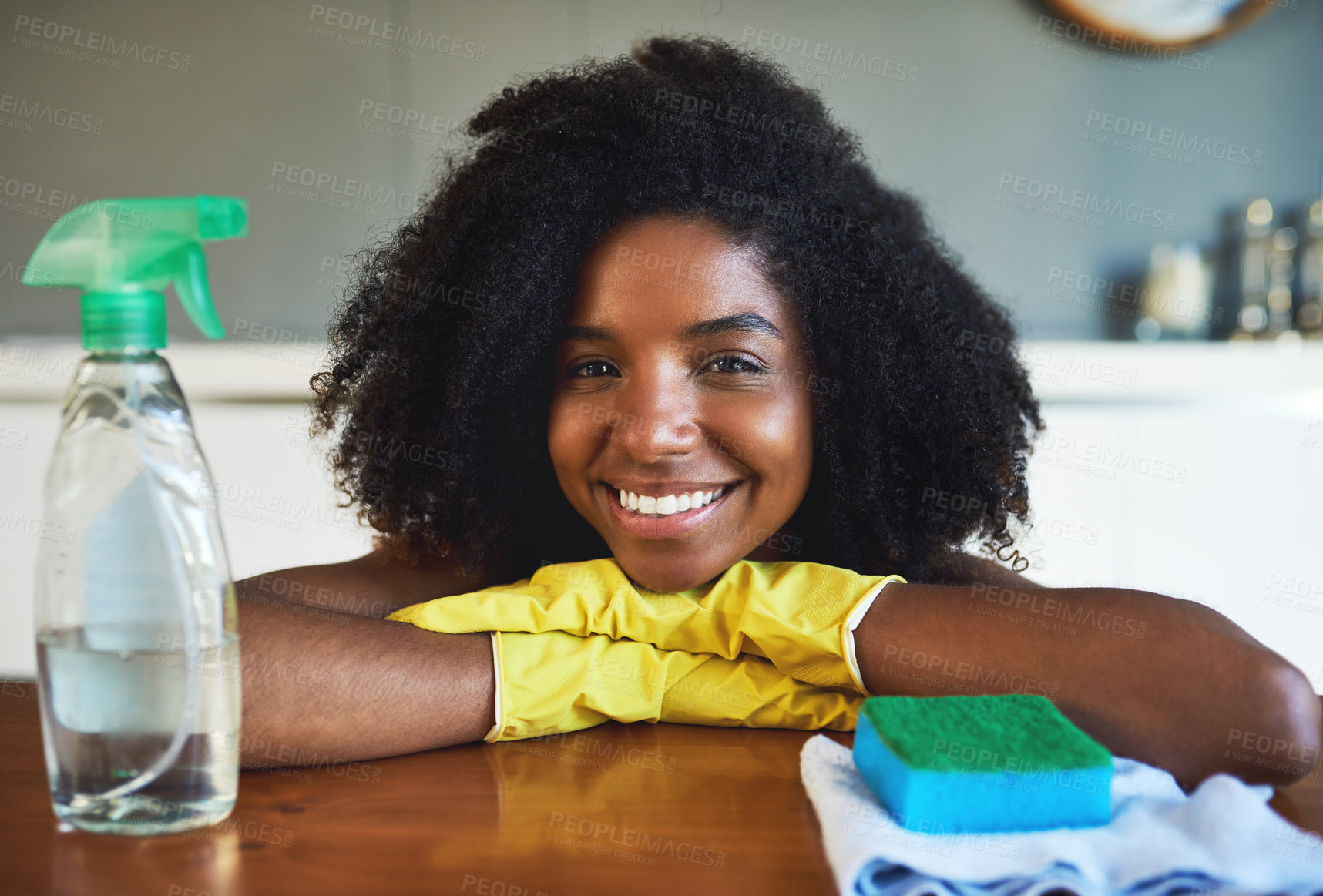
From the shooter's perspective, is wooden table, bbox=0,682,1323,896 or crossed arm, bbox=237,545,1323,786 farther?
crossed arm, bbox=237,545,1323,786

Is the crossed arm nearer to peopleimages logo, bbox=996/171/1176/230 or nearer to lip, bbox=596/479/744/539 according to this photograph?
lip, bbox=596/479/744/539

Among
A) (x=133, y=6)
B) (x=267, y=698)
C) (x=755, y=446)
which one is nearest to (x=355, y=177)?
(x=133, y=6)

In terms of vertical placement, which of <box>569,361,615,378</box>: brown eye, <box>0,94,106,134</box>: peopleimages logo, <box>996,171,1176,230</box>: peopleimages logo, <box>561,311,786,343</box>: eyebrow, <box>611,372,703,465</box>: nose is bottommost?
<box>611,372,703,465</box>: nose

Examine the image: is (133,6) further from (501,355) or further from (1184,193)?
(1184,193)

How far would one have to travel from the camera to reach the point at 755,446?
2.97 ft

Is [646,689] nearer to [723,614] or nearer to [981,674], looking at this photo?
[723,614]

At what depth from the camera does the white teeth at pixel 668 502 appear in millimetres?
904

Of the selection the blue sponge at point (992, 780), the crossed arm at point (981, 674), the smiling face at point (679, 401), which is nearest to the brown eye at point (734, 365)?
the smiling face at point (679, 401)

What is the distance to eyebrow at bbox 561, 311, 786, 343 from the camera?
88cm

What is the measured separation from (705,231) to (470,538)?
37 centimetres

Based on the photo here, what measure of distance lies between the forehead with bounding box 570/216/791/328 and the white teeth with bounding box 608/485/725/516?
0.15 metres

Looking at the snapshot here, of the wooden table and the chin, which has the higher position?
the chin

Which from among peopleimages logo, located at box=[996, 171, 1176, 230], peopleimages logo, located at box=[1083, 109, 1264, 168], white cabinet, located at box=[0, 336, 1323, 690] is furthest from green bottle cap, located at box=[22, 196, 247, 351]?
peopleimages logo, located at box=[1083, 109, 1264, 168]

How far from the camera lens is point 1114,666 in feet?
2.24
